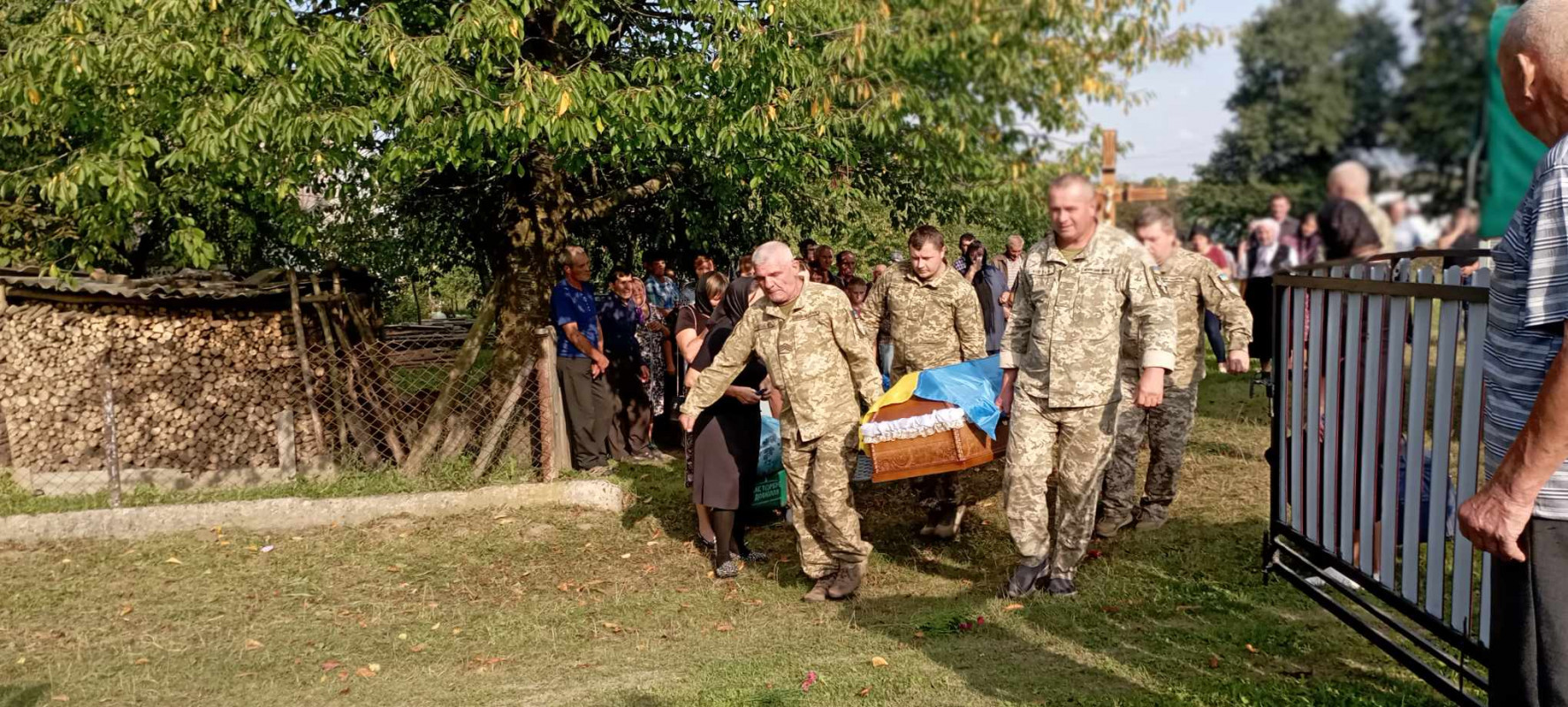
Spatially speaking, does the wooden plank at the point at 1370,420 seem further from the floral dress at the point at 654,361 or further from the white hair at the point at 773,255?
the floral dress at the point at 654,361

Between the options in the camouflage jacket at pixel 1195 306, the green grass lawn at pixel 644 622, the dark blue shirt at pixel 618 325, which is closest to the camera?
the green grass lawn at pixel 644 622

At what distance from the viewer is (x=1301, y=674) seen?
437 cm

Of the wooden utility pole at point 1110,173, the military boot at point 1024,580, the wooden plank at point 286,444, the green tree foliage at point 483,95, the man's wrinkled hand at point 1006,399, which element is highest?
the green tree foliage at point 483,95

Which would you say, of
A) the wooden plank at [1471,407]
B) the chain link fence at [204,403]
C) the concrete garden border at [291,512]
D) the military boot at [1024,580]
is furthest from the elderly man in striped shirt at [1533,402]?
the chain link fence at [204,403]

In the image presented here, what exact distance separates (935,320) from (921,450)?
1.45 meters

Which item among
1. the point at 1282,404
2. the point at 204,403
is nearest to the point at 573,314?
the point at 204,403

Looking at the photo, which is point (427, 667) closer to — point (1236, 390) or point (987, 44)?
point (987, 44)

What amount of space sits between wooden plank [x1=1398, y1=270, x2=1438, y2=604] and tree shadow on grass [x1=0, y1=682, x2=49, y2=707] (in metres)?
5.56

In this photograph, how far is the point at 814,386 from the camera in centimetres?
581

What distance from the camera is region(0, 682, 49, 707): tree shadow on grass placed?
5078 mm

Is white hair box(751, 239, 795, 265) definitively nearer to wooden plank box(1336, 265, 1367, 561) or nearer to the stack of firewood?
wooden plank box(1336, 265, 1367, 561)

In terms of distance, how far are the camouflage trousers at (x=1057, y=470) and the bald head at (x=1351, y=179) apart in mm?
4301

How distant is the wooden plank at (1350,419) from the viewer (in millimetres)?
3934

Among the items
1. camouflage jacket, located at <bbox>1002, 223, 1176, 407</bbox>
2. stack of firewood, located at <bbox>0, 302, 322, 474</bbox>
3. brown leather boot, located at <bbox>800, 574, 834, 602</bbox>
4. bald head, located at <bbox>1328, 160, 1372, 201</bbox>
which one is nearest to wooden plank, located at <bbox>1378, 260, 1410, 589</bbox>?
camouflage jacket, located at <bbox>1002, 223, 1176, 407</bbox>
